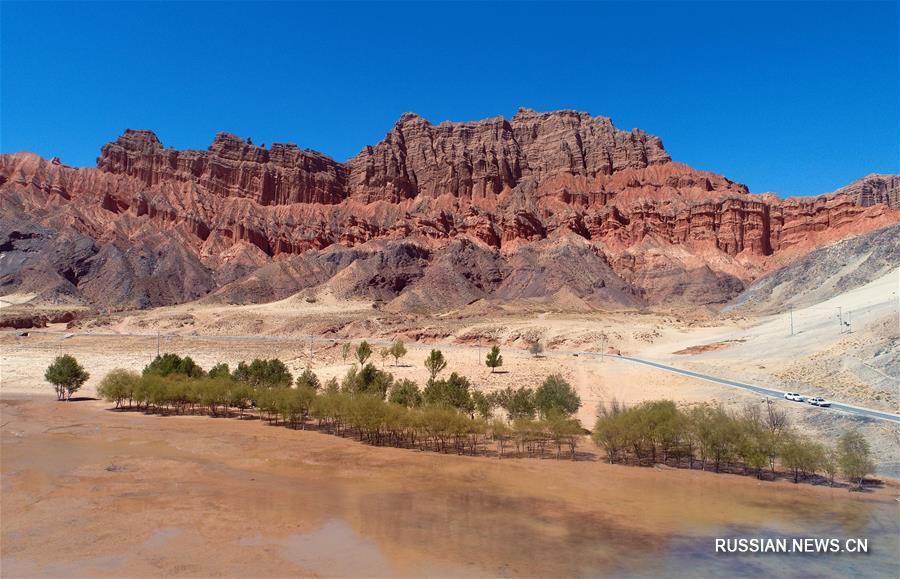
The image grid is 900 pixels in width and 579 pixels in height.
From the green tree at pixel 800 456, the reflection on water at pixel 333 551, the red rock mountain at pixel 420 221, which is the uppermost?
the red rock mountain at pixel 420 221

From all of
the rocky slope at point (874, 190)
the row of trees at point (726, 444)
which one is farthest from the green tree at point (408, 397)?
the rocky slope at point (874, 190)

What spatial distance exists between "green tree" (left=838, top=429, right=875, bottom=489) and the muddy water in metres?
1.06

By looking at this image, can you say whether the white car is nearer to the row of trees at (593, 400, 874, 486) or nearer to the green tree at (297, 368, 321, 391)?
the row of trees at (593, 400, 874, 486)

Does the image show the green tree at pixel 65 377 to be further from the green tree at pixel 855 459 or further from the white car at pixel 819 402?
the white car at pixel 819 402

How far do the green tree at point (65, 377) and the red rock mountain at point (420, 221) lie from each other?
68.1m

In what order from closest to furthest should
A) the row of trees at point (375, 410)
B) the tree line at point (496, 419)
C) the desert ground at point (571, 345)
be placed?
the tree line at point (496, 419) < the row of trees at point (375, 410) < the desert ground at point (571, 345)

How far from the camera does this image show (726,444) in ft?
96.6

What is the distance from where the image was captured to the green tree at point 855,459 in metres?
25.4

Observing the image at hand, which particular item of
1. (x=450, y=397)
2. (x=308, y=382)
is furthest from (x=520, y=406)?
(x=308, y=382)

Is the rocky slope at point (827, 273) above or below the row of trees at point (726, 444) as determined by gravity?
above

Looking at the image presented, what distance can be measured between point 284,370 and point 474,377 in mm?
17263

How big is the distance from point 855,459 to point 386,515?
2010 centimetres

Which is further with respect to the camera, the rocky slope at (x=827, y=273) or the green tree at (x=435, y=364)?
the rocky slope at (x=827, y=273)

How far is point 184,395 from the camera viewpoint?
4553 centimetres
